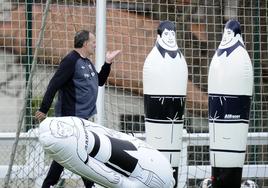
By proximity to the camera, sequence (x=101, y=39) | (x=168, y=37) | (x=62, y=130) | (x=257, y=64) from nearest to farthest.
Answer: (x=62, y=130)
(x=168, y=37)
(x=101, y=39)
(x=257, y=64)

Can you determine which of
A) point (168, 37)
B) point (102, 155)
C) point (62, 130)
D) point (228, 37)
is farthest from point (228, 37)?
point (62, 130)

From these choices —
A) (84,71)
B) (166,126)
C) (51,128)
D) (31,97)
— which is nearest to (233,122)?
(166,126)

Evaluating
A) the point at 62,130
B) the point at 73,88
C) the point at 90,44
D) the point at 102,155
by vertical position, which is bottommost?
the point at 102,155

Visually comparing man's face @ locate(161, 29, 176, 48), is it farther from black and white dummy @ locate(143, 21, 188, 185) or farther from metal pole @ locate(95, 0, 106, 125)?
metal pole @ locate(95, 0, 106, 125)

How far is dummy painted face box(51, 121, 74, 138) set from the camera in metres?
6.64

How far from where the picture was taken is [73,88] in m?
8.44

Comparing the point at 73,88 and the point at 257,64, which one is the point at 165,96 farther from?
the point at 257,64

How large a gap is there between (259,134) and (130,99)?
55.3 inches

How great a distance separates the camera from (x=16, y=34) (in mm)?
10383

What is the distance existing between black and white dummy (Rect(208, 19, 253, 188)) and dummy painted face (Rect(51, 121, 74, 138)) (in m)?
1.85

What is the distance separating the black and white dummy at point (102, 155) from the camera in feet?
21.9

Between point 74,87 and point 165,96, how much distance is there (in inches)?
31.4

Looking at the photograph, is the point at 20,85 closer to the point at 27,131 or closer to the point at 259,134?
the point at 27,131

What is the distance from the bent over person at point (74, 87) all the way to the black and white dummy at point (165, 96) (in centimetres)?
50
